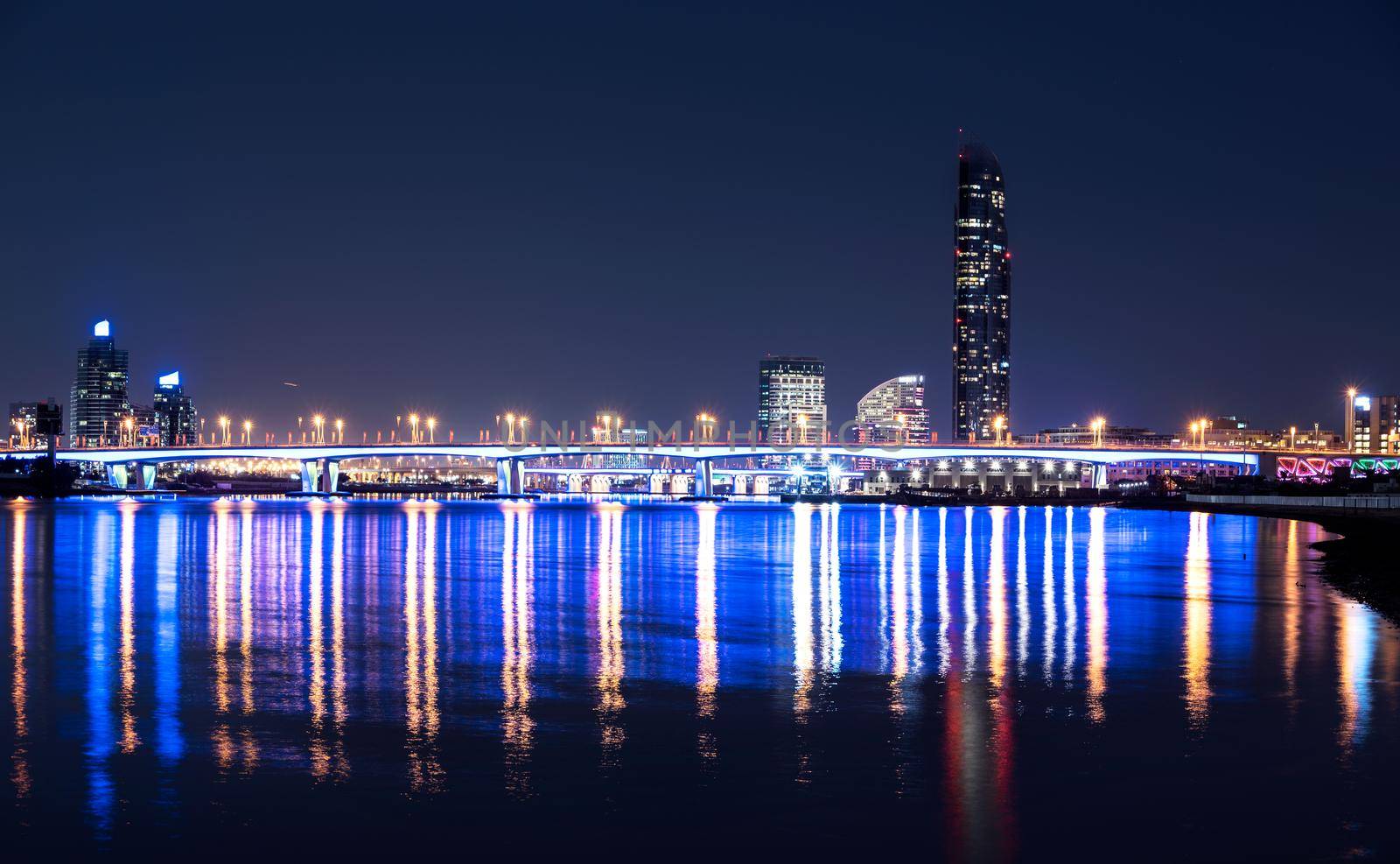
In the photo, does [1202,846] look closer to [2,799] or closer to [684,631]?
[2,799]

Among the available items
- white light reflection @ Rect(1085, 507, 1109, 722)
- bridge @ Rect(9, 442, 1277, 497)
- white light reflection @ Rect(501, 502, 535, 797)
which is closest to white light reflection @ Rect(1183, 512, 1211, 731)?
white light reflection @ Rect(1085, 507, 1109, 722)

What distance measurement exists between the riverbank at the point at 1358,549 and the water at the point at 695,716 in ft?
5.39

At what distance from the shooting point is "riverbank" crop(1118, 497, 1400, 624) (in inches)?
1569

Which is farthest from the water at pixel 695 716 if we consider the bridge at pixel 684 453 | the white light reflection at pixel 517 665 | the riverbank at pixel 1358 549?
the bridge at pixel 684 453

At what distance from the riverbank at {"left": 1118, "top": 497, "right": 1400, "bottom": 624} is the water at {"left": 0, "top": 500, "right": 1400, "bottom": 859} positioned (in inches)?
64.7

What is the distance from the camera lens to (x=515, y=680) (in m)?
22.6

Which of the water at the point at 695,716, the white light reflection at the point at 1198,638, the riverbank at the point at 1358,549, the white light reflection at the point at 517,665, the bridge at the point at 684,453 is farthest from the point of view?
the bridge at the point at 684,453

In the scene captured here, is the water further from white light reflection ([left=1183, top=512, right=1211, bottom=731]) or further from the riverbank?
the riverbank

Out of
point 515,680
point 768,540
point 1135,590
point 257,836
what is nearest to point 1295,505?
point 768,540

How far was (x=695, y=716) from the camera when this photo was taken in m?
19.4

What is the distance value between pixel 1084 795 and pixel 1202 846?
1979 millimetres

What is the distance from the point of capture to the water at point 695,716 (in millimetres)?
13523

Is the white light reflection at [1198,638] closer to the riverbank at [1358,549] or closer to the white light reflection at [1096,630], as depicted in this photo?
the white light reflection at [1096,630]

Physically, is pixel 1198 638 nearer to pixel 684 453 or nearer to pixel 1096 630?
pixel 1096 630
